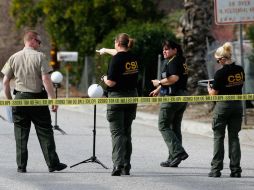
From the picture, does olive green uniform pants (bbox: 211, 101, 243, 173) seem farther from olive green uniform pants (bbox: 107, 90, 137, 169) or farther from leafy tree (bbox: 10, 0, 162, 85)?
leafy tree (bbox: 10, 0, 162, 85)

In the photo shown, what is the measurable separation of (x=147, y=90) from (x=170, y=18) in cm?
1427

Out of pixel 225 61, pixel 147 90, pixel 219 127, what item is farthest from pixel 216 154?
pixel 147 90

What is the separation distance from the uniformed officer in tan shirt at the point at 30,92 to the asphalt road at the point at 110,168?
256mm

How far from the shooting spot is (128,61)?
1130 cm

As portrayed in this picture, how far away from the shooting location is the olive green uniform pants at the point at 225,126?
11.3 metres

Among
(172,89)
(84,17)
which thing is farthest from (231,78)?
(84,17)

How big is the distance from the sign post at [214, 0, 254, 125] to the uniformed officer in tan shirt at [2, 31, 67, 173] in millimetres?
6493

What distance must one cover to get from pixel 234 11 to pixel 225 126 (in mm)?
6255

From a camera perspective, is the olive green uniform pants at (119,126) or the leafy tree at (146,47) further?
the leafy tree at (146,47)

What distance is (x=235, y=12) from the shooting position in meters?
17.2

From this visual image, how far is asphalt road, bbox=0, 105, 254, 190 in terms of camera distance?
10609mm

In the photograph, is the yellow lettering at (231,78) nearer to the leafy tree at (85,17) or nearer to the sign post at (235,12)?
the sign post at (235,12)

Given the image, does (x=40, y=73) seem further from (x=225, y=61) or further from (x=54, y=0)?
(x=54, y=0)

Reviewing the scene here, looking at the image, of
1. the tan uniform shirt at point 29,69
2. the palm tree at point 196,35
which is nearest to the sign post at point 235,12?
the palm tree at point 196,35
